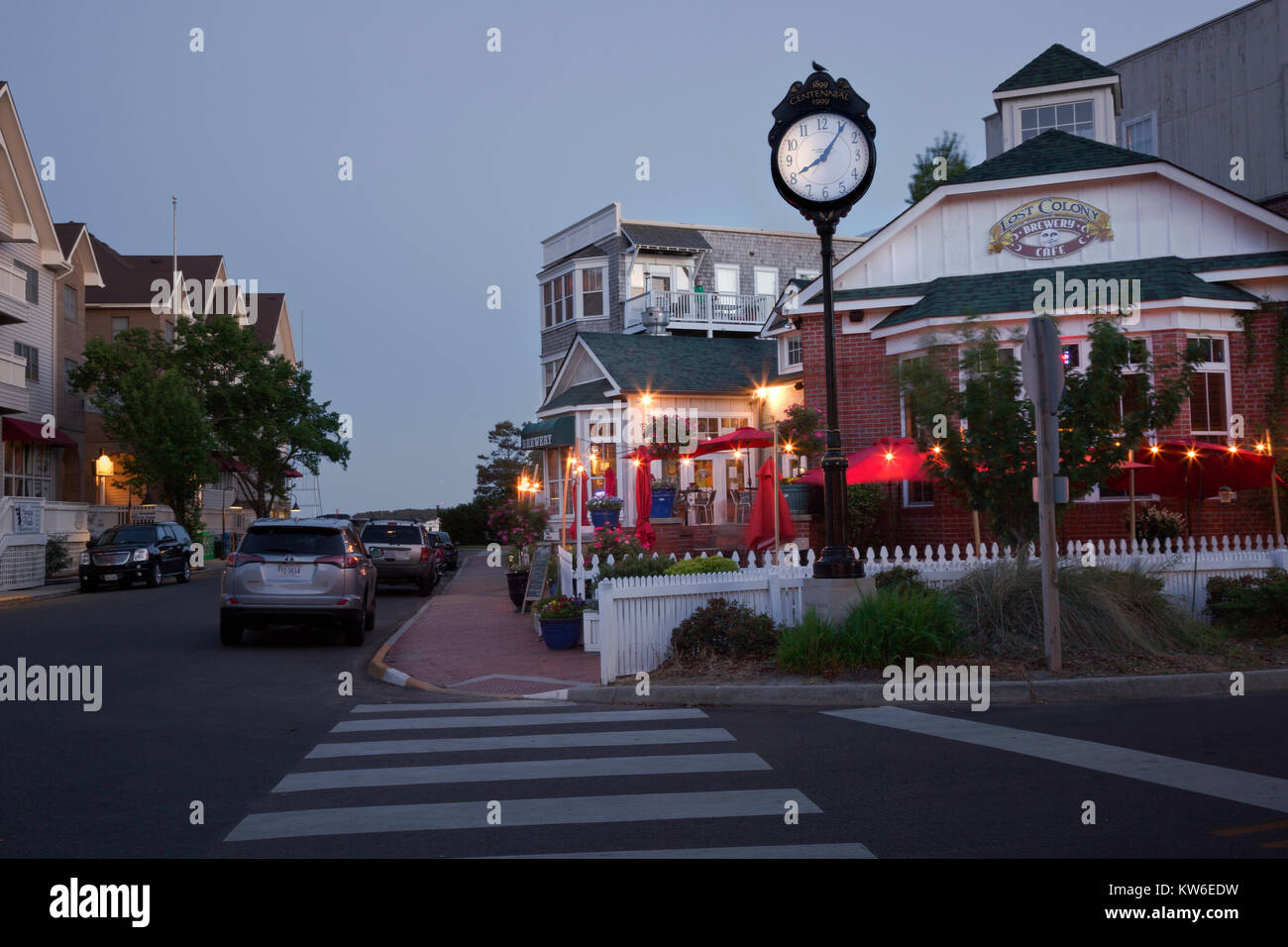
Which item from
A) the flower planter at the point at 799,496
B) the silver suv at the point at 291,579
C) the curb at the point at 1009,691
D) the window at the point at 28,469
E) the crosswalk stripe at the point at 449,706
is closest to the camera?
the curb at the point at 1009,691

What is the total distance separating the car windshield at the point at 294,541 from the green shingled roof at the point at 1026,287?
9.81 metres

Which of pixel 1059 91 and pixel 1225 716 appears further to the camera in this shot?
pixel 1059 91

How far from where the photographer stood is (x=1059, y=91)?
23.0m

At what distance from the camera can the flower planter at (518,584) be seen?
Answer: 2002cm

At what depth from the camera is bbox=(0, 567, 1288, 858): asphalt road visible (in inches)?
217

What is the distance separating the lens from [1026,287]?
1892 cm

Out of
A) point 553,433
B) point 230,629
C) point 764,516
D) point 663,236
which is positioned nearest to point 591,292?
point 663,236

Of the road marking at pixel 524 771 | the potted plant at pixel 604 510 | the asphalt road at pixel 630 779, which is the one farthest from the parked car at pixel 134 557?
the road marking at pixel 524 771

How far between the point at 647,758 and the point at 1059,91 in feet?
66.2

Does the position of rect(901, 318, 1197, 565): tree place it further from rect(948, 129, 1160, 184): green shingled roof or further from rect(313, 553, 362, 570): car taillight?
rect(313, 553, 362, 570): car taillight

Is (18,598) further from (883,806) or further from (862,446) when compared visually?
(883,806)

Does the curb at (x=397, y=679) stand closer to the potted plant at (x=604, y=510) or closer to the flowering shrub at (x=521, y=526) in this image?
the flowering shrub at (x=521, y=526)

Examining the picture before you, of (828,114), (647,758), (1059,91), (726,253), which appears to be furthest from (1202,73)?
(647,758)

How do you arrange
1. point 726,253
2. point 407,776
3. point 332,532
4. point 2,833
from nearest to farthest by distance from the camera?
point 2,833 → point 407,776 → point 332,532 → point 726,253
